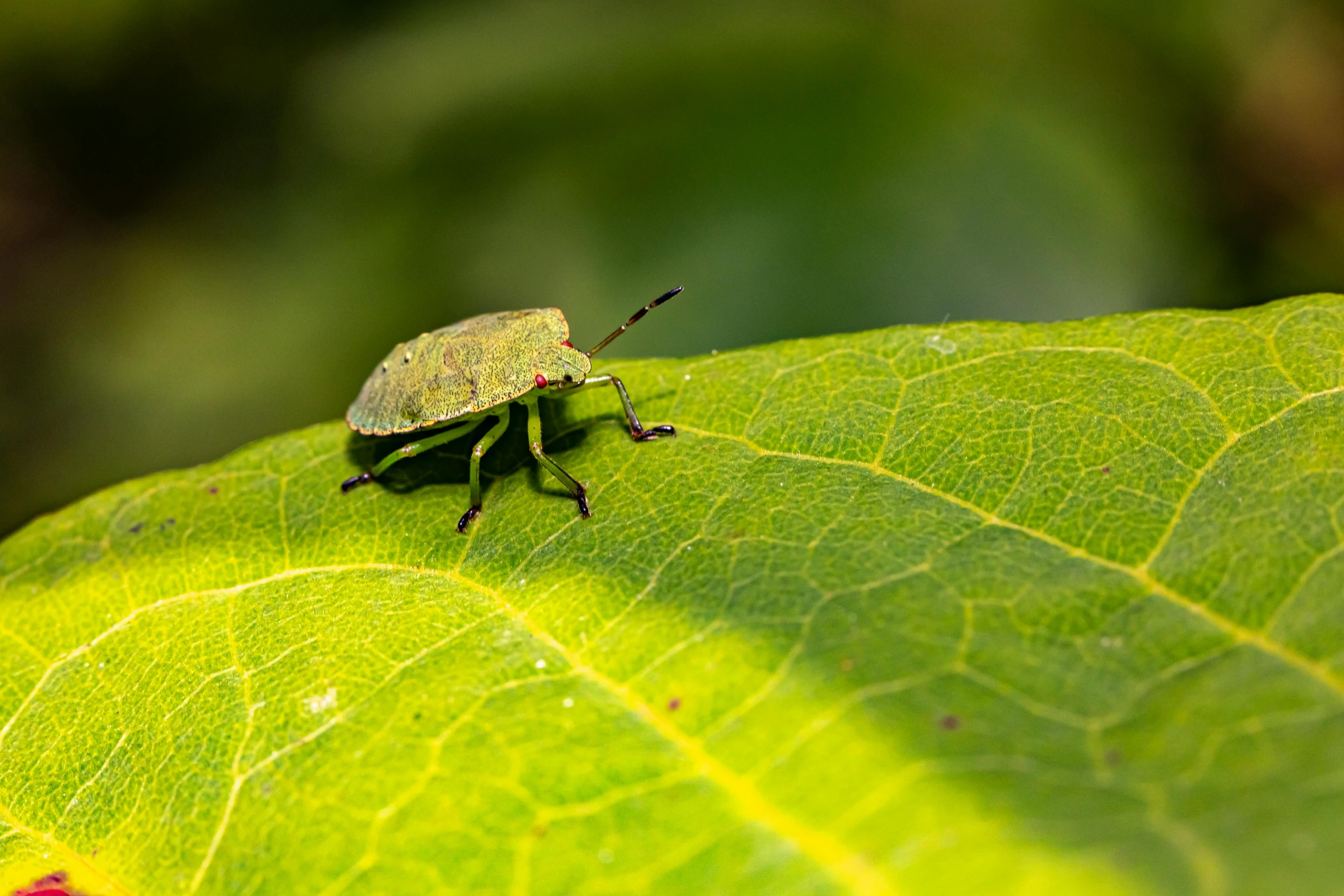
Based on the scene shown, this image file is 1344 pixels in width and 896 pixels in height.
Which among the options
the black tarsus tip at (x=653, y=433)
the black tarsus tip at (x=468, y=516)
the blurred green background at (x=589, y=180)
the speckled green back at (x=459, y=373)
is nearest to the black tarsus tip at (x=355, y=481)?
the speckled green back at (x=459, y=373)

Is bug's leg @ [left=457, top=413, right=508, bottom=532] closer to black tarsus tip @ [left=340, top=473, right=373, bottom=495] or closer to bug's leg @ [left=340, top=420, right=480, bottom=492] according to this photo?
bug's leg @ [left=340, top=420, right=480, bottom=492]

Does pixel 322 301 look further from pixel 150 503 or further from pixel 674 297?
pixel 150 503

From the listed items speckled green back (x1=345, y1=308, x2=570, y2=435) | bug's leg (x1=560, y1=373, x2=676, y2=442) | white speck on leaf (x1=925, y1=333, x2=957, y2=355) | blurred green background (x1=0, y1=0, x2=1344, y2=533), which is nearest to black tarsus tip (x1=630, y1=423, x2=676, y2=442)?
bug's leg (x1=560, y1=373, x2=676, y2=442)

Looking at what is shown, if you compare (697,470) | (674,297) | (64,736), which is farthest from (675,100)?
(64,736)

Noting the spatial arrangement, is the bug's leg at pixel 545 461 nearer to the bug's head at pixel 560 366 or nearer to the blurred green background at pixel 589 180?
the bug's head at pixel 560 366

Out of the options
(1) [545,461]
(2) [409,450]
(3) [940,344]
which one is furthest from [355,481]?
(3) [940,344]
